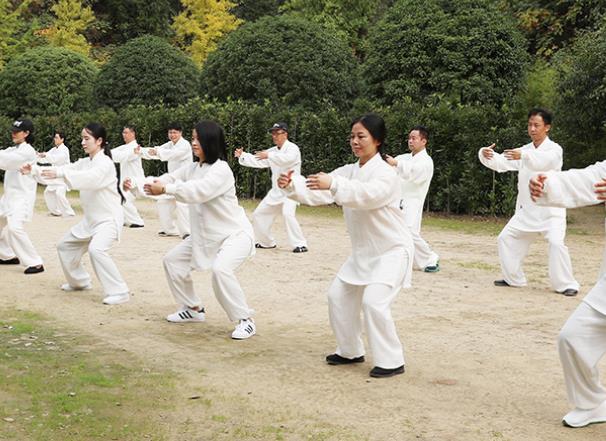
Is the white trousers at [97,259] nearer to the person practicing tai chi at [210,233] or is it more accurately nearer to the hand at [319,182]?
the person practicing tai chi at [210,233]

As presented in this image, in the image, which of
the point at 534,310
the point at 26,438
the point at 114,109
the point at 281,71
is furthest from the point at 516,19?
the point at 26,438

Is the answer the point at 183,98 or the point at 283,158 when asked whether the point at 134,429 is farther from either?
the point at 183,98

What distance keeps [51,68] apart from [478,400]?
25.1m

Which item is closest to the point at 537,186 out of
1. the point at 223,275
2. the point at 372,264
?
the point at 372,264

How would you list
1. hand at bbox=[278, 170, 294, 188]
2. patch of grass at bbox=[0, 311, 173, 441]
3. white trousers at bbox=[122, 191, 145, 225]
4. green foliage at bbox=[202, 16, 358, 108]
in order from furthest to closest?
green foliage at bbox=[202, 16, 358, 108], white trousers at bbox=[122, 191, 145, 225], hand at bbox=[278, 170, 294, 188], patch of grass at bbox=[0, 311, 173, 441]

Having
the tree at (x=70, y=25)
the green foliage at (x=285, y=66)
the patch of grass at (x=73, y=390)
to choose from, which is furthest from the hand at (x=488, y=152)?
the tree at (x=70, y=25)

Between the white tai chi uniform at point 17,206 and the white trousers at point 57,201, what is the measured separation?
20.9ft

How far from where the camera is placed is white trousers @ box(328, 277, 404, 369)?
6508mm

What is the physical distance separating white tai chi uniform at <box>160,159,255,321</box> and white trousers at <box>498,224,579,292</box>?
3.58m

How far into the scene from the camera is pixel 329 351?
734 cm

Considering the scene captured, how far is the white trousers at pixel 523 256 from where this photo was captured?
393 inches

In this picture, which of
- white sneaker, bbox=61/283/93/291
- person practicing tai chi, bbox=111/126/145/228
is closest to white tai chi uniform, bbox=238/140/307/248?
person practicing tai chi, bbox=111/126/145/228

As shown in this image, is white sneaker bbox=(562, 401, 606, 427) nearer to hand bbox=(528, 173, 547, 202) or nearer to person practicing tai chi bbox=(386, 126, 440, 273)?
hand bbox=(528, 173, 547, 202)

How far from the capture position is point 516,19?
22781mm
